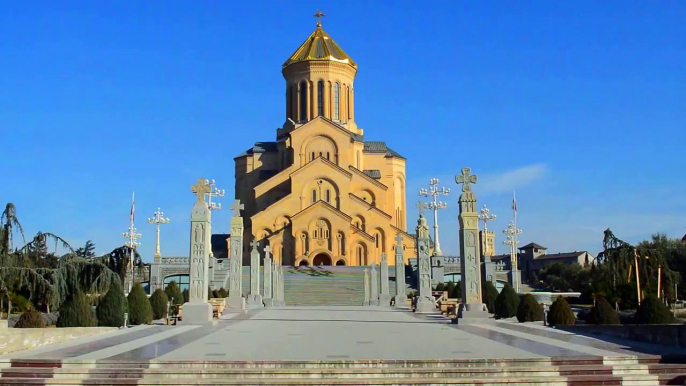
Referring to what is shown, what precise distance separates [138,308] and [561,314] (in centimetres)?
997

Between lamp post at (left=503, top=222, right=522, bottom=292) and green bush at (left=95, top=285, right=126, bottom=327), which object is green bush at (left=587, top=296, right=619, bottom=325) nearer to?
green bush at (left=95, top=285, right=126, bottom=327)

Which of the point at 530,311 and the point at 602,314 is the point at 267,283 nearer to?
the point at 530,311

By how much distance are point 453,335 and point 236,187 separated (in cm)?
5125

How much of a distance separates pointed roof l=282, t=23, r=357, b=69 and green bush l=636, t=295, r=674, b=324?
155ft

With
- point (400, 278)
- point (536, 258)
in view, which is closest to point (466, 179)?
point (400, 278)

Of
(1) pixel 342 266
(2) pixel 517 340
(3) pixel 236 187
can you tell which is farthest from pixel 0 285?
(3) pixel 236 187

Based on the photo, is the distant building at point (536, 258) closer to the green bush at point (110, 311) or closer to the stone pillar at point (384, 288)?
the stone pillar at point (384, 288)

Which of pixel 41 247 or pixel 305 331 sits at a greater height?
pixel 41 247

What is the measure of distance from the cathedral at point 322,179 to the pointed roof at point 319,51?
0.30ft

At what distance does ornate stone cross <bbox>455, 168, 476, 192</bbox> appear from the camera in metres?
16.4

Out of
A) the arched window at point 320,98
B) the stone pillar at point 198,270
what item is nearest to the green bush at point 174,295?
the stone pillar at point 198,270

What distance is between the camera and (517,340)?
11.1m

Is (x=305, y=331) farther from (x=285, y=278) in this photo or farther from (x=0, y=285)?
(x=285, y=278)

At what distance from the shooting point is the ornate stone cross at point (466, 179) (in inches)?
647
